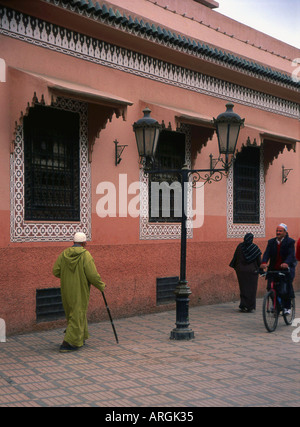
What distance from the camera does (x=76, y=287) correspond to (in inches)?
289

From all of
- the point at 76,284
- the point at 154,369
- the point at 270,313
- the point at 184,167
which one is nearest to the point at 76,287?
the point at 76,284

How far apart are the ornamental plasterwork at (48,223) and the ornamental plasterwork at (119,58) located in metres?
0.86

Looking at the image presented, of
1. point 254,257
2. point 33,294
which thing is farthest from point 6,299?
point 254,257

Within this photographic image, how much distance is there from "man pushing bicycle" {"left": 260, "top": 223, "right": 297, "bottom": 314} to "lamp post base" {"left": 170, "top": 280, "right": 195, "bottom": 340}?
1.69 metres

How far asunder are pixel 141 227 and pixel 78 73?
9.37 feet

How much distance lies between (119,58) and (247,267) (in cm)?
434

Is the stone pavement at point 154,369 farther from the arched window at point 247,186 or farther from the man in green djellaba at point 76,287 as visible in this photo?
the arched window at point 247,186

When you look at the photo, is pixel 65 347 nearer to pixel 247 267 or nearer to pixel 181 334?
pixel 181 334

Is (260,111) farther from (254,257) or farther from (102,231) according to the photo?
(102,231)

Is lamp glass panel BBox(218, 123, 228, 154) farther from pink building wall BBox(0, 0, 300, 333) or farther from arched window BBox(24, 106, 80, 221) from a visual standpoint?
arched window BBox(24, 106, 80, 221)

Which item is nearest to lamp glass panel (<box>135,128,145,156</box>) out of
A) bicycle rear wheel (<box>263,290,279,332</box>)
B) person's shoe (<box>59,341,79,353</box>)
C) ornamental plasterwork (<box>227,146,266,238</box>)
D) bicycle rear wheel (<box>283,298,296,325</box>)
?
person's shoe (<box>59,341,79,353</box>)

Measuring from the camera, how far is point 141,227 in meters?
10.3

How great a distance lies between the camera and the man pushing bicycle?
927 centimetres

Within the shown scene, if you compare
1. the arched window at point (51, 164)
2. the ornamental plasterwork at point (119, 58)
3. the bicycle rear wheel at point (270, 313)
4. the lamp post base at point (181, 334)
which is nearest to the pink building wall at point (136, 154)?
the ornamental plasterwork at point (119, 58)
